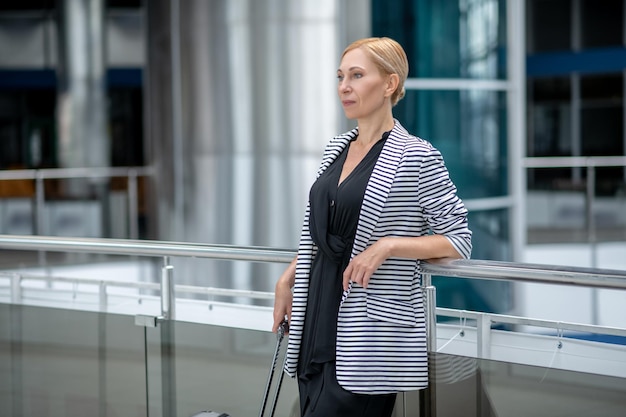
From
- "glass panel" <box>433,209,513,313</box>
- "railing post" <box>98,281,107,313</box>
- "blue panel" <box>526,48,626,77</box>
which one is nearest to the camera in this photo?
"railing post" <box>98,281,107,313</box>

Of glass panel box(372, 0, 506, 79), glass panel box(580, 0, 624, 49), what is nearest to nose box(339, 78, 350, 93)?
glass panel box(372, 0, 506, 79)

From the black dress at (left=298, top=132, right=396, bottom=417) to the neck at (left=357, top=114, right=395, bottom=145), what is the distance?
3 cm

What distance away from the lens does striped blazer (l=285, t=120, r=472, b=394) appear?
2.34 metres

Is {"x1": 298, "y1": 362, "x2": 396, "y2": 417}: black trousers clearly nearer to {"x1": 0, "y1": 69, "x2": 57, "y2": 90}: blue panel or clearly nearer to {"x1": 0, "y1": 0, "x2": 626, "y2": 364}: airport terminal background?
{"x1": 0, "y1": 0, "x2": 626, "y2": 364}: airport terminal background

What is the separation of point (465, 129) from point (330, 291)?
6.10 meters

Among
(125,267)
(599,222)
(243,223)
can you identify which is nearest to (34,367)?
(243,223)

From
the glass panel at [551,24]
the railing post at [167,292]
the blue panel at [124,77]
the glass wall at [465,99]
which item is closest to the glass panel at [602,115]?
the glass panel at [551,24]

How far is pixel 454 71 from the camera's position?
324 inches

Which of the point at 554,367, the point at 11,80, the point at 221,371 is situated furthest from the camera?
the point at 11,80

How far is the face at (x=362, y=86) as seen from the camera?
96.1 inches

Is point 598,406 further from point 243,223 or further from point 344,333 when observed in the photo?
point 243,223

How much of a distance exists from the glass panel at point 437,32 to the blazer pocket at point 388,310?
5832mm

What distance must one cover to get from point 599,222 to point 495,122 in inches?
135

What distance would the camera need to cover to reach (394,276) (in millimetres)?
2400
